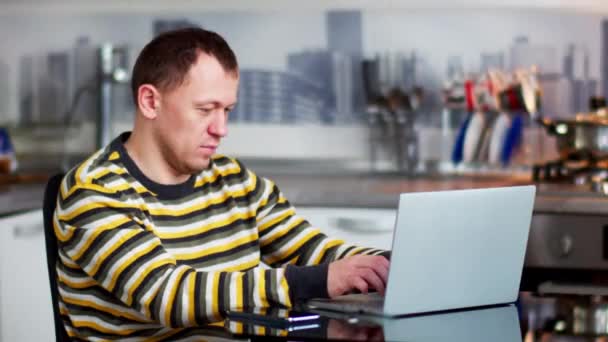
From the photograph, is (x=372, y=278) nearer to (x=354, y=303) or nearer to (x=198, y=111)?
(x=354, y=303)

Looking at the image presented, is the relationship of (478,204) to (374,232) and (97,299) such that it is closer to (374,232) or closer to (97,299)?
(97,299)

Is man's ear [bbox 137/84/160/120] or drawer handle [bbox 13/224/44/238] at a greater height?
man's ear [bbox 137/84/160/120]

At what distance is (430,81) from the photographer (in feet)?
12.5

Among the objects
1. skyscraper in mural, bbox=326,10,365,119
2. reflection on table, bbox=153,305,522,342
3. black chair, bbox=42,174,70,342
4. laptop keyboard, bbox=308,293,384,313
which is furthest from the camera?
skyscraper in mural, bbox=326,10,365,119

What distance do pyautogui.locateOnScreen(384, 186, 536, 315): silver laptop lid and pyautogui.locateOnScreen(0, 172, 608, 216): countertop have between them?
123 centimetres

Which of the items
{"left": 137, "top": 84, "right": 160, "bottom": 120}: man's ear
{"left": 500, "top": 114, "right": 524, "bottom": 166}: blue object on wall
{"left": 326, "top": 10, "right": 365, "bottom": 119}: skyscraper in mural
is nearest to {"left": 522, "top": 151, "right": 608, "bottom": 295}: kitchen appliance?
{"left": 500, "top": 114, "right": 524, "bottom": 166}: blue object on wall

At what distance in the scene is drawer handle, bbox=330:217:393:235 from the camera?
3197mm

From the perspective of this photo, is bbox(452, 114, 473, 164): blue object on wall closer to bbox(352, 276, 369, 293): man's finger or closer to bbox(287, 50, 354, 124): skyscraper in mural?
bbox(287, 50, 354, 124): skyscraper in mural

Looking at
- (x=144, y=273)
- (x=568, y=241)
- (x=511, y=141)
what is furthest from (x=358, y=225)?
(x=144, y=273)

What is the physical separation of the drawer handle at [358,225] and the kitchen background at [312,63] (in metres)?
0.69

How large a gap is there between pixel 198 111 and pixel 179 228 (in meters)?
0.22

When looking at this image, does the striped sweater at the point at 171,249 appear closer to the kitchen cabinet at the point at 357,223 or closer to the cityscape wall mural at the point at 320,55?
the kitchen cabinet at the point at 357,223

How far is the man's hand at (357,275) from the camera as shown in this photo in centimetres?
175

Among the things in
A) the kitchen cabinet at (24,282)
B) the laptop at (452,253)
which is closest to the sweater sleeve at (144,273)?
the laptop at (452,253)
